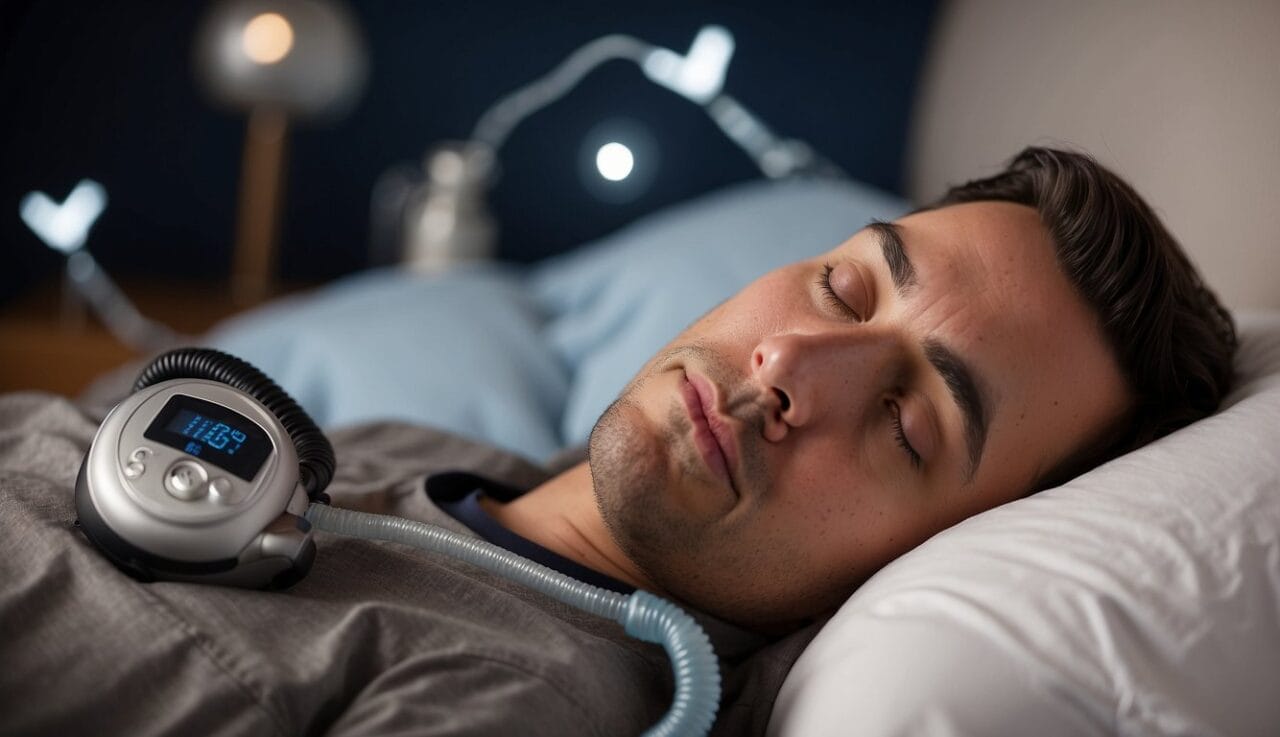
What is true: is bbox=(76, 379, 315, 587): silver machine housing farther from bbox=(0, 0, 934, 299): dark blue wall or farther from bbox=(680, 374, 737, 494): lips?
bbox=(0, 0, 934, 299): dark blue wall

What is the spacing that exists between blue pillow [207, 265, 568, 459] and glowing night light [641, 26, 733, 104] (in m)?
0.73

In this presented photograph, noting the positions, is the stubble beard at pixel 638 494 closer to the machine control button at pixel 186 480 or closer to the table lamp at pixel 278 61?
the machine control button at pixel 186 480

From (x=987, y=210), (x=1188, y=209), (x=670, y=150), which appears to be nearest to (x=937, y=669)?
(x=987, y=210)

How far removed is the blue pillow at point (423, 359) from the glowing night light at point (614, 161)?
49 centimetres

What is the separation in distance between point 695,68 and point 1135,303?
153 centimetres

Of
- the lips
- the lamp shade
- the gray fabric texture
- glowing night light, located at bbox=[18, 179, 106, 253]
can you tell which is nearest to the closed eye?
the lips

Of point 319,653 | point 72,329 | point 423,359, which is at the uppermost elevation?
point 319,653

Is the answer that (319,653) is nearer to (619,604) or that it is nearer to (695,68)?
(619,604)

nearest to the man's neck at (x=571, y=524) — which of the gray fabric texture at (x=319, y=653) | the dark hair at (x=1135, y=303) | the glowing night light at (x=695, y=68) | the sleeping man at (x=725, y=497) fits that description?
the sleeping man at (x=725, y=497)

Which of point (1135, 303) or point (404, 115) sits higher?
point (1135, 303)

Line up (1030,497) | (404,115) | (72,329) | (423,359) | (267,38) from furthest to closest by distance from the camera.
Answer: (404,115)
(72,329)
(267,38)
(423,359)
(1030,497)

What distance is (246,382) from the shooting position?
98 cm

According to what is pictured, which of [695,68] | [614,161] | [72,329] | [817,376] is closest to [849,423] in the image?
[817,376]

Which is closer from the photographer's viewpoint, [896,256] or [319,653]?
[319,653]
